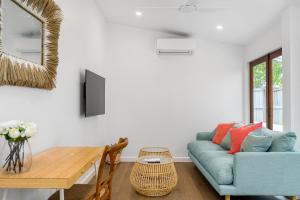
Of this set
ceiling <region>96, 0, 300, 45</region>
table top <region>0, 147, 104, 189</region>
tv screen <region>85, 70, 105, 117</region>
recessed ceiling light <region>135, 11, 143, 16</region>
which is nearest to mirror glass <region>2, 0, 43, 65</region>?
table top <region>0, 147, 104, 189</region>

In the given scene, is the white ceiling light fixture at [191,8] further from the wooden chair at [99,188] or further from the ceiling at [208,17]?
the wooden chair at [99,188]

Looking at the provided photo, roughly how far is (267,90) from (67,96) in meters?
3.42

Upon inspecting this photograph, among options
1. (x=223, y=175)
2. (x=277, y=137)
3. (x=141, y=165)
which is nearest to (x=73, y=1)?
(x=141, y=165)

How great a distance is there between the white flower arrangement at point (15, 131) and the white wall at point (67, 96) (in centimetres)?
34

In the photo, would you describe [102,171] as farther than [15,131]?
Yes

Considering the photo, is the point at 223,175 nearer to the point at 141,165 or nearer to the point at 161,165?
the point at 161,165

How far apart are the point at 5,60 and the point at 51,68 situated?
73cm

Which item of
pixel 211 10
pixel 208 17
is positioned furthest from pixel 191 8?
pixel 208 17

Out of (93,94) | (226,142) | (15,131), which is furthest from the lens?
(226,142)

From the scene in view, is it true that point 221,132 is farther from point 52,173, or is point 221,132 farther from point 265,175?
point 52,173

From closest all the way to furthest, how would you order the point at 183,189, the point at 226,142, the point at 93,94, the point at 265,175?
the point at 265,175 < the point at 183,189 < the point at 93,94 < the point at 226,142

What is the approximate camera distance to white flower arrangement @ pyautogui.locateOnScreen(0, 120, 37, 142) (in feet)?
4.99

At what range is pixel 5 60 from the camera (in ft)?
5.88

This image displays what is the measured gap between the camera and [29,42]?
2166 mm
